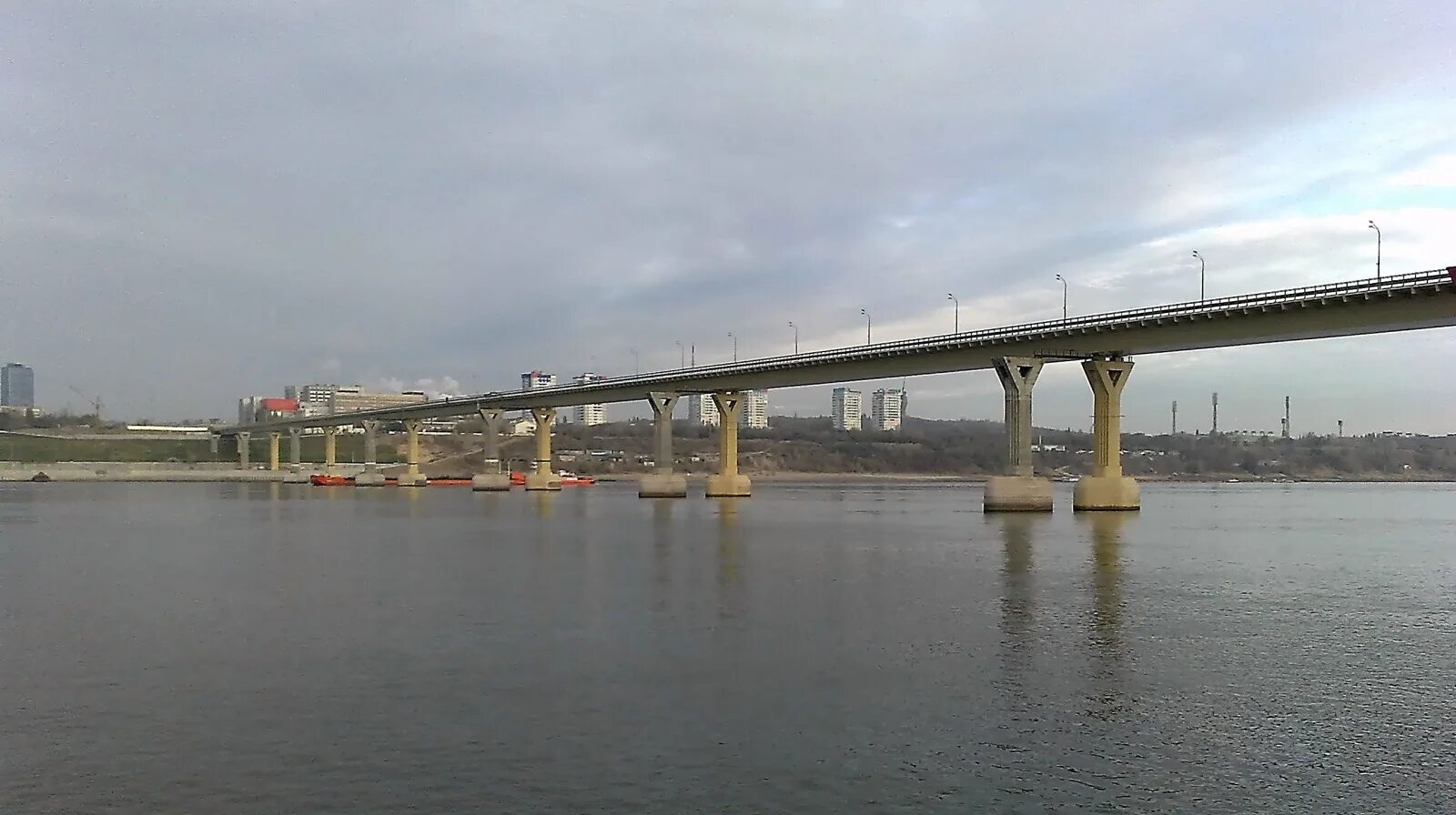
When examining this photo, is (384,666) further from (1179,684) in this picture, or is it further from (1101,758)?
(1179,684)

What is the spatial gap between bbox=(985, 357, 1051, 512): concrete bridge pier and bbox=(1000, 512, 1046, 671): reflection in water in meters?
19.2

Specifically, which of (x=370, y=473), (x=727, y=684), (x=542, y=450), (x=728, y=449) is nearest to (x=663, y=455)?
(x=728, y=449)

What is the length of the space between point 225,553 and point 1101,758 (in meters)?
47.7

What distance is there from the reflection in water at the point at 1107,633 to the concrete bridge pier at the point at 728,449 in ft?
221

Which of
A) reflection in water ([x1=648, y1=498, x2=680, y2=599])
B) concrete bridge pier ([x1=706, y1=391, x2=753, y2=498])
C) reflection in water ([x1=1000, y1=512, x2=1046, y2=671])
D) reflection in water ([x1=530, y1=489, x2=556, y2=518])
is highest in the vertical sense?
concrete bridge pier ([x1=706, y1=391, x2=753, y2=498])

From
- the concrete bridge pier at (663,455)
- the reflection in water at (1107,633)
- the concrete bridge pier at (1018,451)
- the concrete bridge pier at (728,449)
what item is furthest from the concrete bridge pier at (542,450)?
the reflection in water at (1107,633)

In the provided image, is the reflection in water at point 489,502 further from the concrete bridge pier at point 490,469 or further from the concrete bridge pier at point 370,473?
the concrete bridge pier at point 370,473

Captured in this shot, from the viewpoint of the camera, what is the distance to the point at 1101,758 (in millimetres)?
17641

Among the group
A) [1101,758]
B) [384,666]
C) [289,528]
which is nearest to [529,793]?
[1101,758]

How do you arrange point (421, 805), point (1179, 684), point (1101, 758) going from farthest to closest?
point (1179, 684), point (1101, 758), point (421, 805)

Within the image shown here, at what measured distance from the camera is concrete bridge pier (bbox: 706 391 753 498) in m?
125

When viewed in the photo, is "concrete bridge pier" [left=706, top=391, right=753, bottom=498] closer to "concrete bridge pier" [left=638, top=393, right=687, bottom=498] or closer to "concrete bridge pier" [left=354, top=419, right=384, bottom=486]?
"concrete bridge pier" [left=638, top=393, right=687, bottom=498]

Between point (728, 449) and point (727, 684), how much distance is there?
103160mm

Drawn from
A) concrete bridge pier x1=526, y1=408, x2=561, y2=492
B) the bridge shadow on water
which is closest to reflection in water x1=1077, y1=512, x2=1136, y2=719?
the bridge shadow on water
